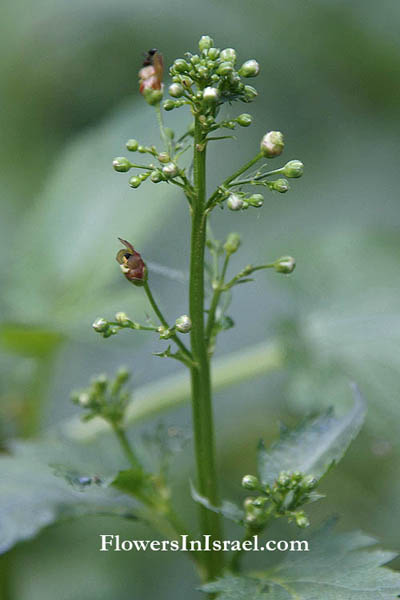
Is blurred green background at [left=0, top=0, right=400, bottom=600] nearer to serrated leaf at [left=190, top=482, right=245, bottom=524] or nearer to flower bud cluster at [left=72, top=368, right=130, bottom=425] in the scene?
serrated leaf at [left=190, top=482, right=245, bottom=524]

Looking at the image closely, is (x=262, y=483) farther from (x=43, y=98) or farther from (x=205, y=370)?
(x=43, y=98)

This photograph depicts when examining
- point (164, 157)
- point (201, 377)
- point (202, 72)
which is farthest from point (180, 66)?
point (201, 377)

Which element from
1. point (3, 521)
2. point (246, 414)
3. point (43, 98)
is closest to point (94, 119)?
point (43, 98)

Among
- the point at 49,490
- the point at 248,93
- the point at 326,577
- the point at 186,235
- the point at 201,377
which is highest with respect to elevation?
the point at 186,235

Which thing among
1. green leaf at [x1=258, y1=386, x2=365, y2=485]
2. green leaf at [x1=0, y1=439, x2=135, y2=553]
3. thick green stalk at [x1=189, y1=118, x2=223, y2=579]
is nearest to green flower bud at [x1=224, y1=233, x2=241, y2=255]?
thick green stalk at [x1=189, y1=118, x2=223, y2=579]

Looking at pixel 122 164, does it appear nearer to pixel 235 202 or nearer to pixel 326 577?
pixel 235 202
